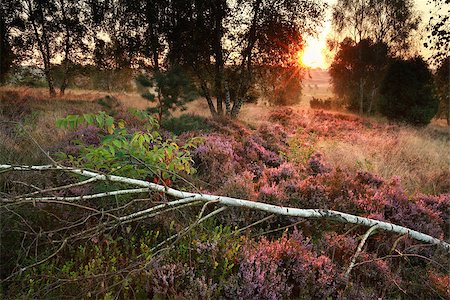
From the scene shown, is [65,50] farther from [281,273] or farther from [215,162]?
[281,273]

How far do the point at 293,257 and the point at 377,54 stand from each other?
2723 cm

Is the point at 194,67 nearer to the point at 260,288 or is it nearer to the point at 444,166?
the point at 444,166

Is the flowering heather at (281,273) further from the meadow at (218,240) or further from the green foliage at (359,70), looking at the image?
the green foliage at (359,70)

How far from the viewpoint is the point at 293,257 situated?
3086mm

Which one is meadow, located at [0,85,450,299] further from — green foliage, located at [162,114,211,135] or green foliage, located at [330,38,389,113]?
green foliage, located at [330,38,389,113]

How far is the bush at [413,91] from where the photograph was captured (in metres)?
21.6

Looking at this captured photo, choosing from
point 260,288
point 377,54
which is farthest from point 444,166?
point 377,54

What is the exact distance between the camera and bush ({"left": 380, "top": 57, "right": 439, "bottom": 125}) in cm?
2158

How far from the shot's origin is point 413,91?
851 inches

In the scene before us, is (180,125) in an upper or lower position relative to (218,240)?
upper

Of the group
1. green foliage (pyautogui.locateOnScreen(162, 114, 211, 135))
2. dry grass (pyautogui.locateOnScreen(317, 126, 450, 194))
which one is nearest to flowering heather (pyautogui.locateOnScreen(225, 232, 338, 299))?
dry grass (pyautogui.locateOnScreen(317, 126, 450, 194))

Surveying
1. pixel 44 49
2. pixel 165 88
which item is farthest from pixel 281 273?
→ pixel 44 49

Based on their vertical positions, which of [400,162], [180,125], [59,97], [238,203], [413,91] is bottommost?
[400,162]

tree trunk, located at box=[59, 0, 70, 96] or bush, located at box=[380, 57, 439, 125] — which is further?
bush, located at box=[380, 57, 439, 125]
